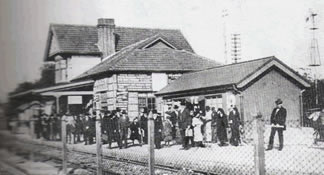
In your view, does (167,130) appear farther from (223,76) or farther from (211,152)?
(223,76)

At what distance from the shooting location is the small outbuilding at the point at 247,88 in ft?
10.7

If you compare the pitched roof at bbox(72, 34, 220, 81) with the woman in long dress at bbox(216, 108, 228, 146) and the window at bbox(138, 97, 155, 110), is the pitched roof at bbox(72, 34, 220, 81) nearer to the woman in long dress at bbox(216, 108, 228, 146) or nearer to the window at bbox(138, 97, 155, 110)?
the window at bbox(138, 97, 155, 110)

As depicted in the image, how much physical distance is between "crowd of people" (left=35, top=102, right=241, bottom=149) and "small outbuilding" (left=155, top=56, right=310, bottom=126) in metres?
0.15

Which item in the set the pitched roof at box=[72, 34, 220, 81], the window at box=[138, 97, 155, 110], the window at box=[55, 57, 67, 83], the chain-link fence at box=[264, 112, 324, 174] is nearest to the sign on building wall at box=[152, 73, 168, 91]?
the pitched roof at box=[72, 34, 220, 81]

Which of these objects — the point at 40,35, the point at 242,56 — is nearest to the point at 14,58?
the point at 40,35

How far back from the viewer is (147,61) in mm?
5312

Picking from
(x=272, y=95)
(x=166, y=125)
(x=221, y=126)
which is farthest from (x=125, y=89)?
(x=272, y=95)

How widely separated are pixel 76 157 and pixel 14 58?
200 centimetres

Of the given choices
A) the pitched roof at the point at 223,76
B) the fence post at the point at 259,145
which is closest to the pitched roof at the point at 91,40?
the pitched roof at the point at 223,76

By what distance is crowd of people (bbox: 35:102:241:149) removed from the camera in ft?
14.8

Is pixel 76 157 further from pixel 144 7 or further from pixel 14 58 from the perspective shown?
pixel 144 7

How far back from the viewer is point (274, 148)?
386 centimetres

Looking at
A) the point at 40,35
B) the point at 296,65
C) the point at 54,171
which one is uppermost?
the point at 40,35

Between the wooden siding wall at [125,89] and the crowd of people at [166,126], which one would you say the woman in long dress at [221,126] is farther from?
the wooden siding wall at [125,89]
